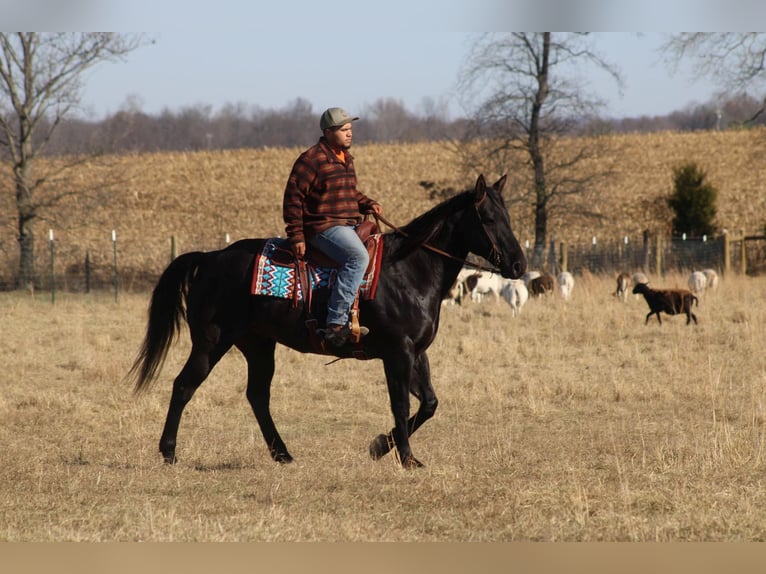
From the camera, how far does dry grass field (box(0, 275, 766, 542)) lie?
555cm

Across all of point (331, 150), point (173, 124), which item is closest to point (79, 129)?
point (331, 150)

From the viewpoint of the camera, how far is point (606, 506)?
5.89 m

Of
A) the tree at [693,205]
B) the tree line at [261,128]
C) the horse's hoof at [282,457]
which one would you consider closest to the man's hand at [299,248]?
the horse's hoof at [282,457]

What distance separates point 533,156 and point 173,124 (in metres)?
52.8

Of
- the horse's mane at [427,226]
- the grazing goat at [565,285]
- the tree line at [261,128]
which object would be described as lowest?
the grazing goat at [565,285]

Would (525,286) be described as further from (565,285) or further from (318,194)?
(318,194)

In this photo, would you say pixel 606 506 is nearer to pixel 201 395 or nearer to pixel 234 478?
pixel 234 478

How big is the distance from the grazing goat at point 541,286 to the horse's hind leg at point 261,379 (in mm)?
15338

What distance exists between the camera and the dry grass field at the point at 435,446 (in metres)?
5.55

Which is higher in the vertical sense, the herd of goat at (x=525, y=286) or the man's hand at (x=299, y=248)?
the man's hand at (x=299, y=248)

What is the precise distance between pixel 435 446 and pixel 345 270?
208cm

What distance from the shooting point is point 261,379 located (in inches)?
320

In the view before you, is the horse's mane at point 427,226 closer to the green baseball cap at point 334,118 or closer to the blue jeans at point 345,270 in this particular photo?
the blue jeans at point 345,270

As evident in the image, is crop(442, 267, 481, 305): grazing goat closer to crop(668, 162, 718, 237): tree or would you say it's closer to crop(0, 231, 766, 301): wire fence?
crop(0, 231, 766, 301): wire fence
